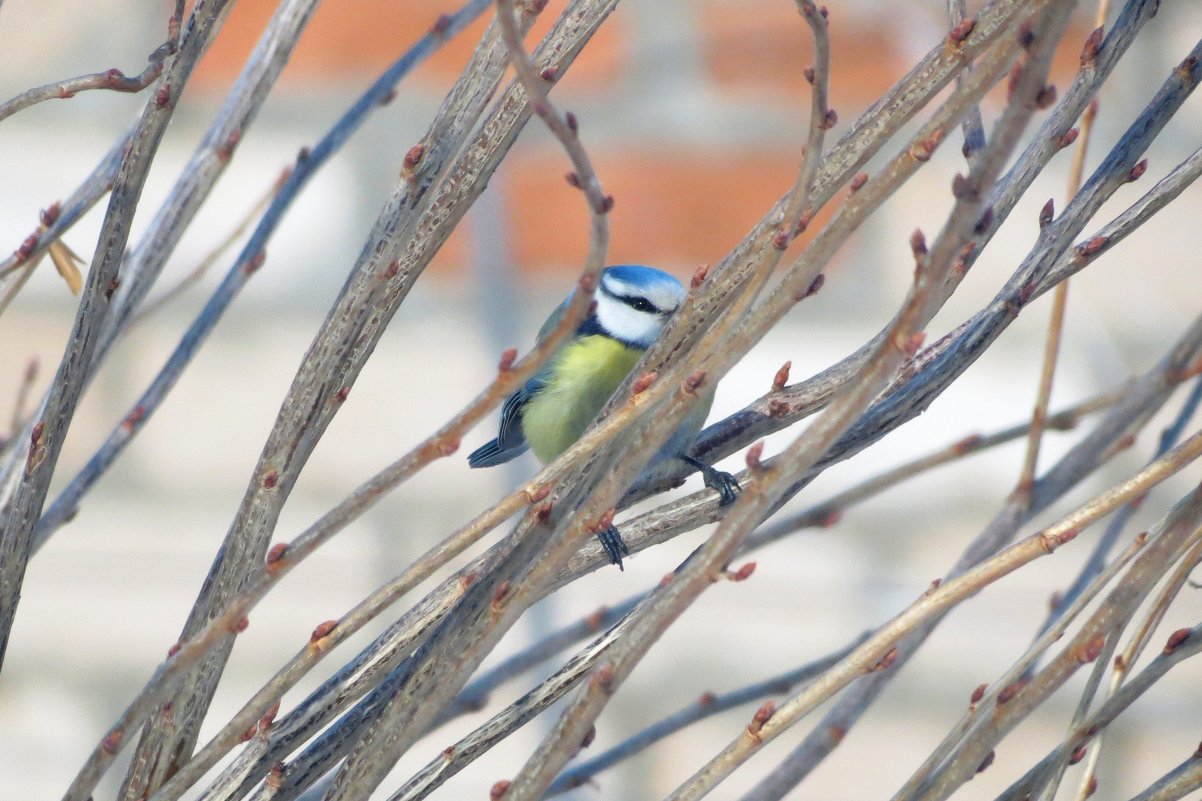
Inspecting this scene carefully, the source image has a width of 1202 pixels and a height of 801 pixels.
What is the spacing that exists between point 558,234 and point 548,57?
0.62 m

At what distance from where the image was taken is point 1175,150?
0.97 m

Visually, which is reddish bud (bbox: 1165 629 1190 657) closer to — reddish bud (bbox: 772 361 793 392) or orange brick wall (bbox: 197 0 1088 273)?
reddish bud (bbox: 772 361 793 392)

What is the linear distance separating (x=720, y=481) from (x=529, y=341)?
17.9 inches

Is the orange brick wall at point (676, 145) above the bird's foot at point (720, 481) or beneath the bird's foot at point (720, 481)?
above

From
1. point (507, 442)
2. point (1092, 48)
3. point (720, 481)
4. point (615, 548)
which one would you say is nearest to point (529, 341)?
point (507, 442)

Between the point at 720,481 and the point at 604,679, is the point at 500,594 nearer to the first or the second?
the point at 604,679

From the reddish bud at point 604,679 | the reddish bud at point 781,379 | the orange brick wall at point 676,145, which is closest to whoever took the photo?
the reddish bud at point 604,679

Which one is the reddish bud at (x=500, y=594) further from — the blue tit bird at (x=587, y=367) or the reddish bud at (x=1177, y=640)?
the blue tit bird at (x=587, y=367)

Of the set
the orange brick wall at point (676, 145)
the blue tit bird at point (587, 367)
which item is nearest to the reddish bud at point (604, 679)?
the blue tit bird at point (587, 367)

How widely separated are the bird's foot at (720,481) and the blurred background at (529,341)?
0.34 metres

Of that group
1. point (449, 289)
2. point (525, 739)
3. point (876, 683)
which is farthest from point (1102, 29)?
point (525, 739)

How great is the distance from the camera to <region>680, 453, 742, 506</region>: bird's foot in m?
0.49

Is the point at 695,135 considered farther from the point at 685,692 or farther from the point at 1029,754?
the point at 1029,754

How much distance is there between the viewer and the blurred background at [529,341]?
1.02m
